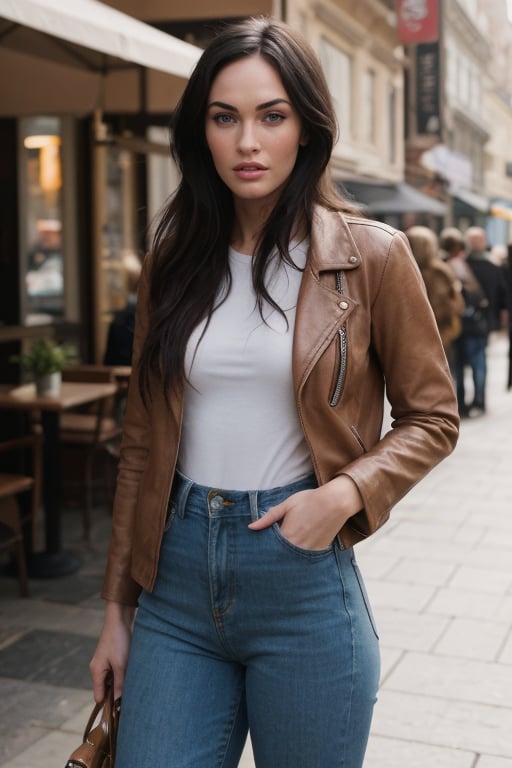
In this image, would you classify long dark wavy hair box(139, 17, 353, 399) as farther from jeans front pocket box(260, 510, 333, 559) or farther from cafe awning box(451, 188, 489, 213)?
cafe awning box(451, 188, 489, 213)

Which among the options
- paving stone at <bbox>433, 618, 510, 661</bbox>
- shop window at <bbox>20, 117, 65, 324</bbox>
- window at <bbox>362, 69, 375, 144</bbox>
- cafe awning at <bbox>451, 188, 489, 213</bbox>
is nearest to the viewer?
paving stone at <bbox>433, 618, 510, 661</bbox>

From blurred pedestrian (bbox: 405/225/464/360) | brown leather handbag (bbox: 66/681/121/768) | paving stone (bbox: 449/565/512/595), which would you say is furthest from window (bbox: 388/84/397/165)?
brown leather handbag (bbox: 66/681/121/768)

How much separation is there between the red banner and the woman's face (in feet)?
47.4

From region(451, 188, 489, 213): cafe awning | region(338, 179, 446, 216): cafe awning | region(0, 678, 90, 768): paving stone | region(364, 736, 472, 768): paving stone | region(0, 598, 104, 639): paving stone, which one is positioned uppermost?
region(451, 188, 489, 213): cafe awning

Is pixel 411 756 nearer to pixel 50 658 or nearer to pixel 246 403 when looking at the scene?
pixel 50 658

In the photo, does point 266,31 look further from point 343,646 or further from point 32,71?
point 32,71

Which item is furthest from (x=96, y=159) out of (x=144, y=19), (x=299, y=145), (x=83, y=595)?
(x=299, y=145)

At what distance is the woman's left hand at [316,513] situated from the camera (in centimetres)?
179

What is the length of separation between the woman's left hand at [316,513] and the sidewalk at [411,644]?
2.13m

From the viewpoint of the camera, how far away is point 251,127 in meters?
1.88

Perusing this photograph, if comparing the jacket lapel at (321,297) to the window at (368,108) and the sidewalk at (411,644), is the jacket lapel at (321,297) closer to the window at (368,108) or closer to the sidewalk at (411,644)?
the sidewalk at (411,644)

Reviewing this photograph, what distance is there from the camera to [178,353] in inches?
75.7

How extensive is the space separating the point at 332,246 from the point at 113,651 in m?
0.83

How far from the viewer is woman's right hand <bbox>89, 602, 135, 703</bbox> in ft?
6.70
